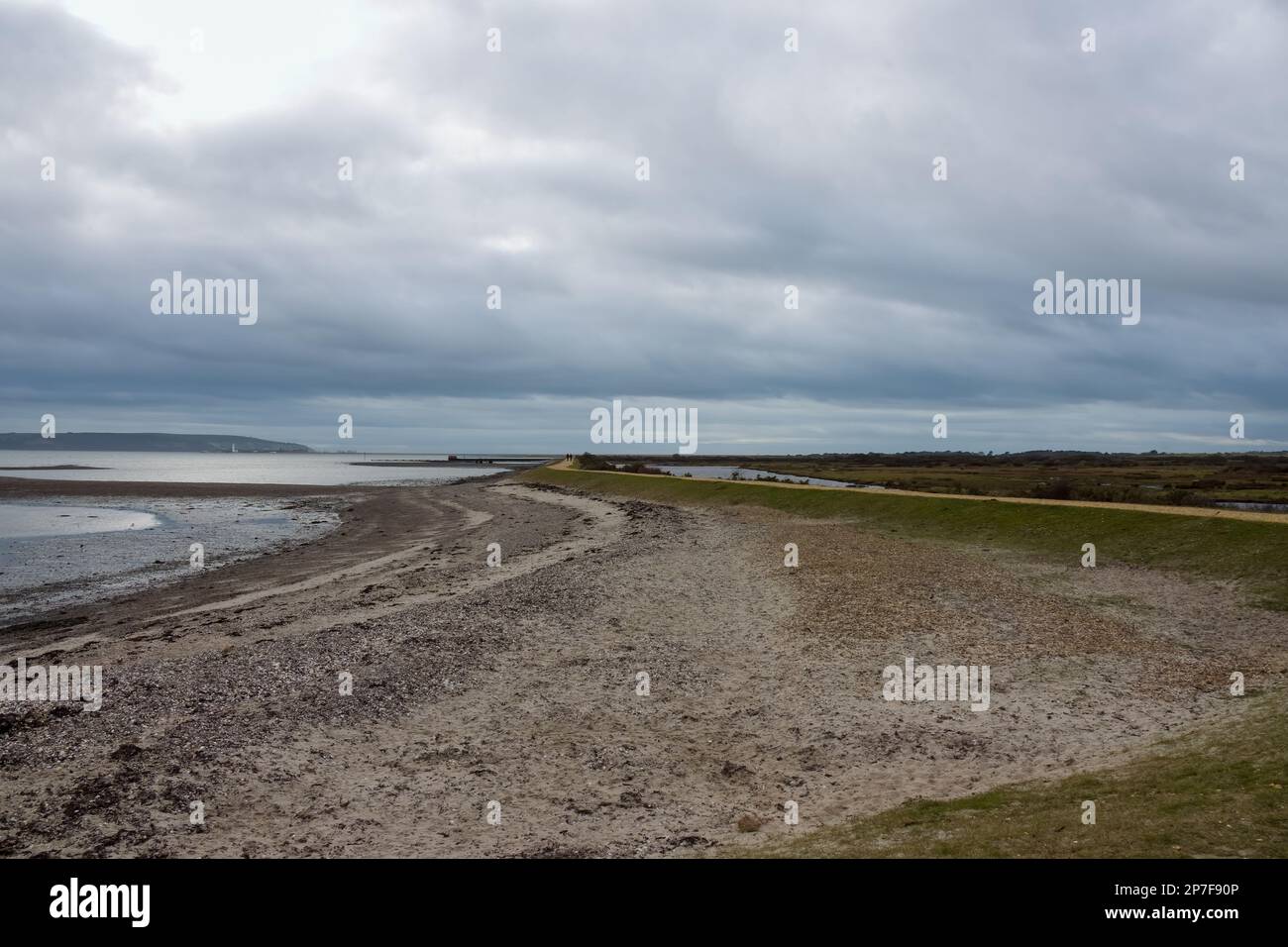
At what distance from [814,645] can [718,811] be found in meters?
8.47

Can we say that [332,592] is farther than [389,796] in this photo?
Yes

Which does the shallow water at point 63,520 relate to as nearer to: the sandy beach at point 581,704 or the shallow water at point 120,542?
the shallow water at point 120,542

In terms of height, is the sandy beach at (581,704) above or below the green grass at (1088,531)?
below

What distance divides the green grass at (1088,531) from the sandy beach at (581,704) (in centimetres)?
170

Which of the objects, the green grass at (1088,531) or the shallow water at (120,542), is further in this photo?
the shallow water at (120,542)

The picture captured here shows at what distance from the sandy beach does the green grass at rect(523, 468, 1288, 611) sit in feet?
5.59

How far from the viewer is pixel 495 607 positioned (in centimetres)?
2177

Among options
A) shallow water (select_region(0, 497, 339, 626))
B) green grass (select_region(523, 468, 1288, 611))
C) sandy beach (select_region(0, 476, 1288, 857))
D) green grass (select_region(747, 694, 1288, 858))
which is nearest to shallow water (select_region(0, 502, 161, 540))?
shallow water (select_region(0, 497, 339, 626))

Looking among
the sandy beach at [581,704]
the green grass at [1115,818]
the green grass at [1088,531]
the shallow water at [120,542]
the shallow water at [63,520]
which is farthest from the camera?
the shallow water at [63,520]

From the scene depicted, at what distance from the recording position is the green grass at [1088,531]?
76.9 feet

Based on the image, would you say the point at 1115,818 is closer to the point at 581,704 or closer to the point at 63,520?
the point at 581,704

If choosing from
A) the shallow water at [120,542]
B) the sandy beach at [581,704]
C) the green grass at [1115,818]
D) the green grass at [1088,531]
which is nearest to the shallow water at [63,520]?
the shallow water at [120,542]

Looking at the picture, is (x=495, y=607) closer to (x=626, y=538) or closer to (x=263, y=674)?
(x=263, y=674)
